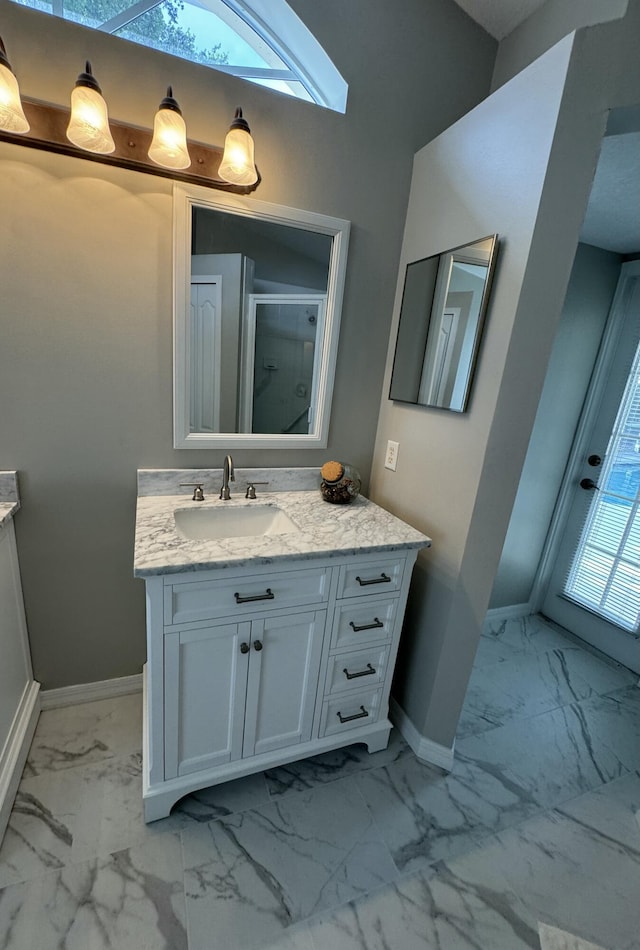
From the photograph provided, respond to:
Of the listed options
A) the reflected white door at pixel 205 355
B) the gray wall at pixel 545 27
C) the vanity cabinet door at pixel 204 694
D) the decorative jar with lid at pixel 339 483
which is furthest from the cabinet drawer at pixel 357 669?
the gray wall at pixel 545 27

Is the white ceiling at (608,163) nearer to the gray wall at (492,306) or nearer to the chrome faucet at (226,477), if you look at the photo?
the gray wall at (492,306)

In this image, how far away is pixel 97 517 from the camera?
4.93 ft

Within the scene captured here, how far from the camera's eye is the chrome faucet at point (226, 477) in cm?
150

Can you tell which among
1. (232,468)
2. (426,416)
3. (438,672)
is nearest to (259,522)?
(232,468)

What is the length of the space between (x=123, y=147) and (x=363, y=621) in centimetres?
171

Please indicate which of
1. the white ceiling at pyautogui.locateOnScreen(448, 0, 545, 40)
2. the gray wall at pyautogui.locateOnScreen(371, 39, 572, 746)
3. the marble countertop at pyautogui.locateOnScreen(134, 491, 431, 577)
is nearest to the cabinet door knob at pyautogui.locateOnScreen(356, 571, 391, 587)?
the marble countertop at pyautogui.locateOnScreen(134, 491, 431, 577)

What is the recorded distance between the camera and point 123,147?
121cm

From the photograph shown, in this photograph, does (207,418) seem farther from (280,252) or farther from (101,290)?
(280,252)

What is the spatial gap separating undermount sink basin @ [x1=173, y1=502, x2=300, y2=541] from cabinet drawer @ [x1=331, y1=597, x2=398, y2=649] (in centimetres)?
34

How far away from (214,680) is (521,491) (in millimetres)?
1995

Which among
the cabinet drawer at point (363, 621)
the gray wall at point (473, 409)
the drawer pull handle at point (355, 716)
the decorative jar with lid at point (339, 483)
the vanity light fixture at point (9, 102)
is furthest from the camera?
the decorative jar with lid at point (339, 483)

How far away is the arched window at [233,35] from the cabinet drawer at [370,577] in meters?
1.66

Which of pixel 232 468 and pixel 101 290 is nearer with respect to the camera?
pixel 101 290

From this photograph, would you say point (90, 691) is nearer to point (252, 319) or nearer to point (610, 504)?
point (252, 319)
